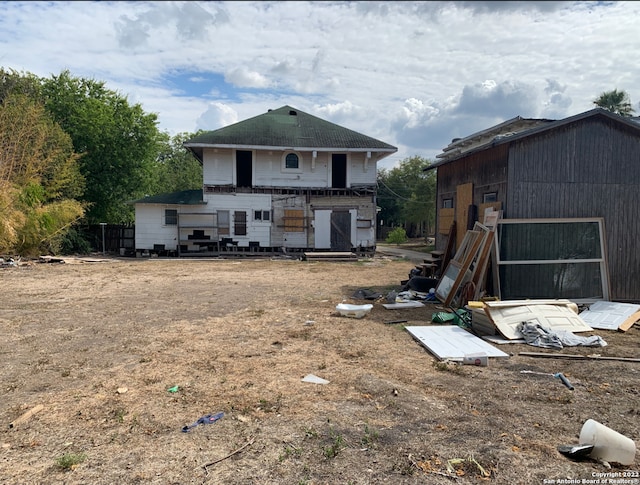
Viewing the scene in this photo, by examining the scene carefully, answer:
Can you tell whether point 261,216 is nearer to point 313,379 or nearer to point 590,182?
point 590,182

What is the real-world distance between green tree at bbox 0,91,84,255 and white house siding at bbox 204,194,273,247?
7079 mm

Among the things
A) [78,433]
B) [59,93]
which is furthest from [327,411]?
[59,93]

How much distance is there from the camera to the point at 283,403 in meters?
4.08

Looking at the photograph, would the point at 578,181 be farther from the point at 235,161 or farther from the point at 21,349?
the point at 235,161

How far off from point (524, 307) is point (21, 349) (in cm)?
763

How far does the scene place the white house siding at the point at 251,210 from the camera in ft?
71.7

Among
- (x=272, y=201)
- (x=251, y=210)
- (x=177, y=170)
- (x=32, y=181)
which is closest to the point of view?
(x=32, y=181)

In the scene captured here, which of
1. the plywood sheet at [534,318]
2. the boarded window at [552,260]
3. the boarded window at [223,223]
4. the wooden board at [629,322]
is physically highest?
the boarded window at [223,223]

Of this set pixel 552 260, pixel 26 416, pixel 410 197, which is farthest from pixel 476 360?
pixel 410 197

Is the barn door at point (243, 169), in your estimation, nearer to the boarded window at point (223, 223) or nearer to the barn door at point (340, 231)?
the boarded window at point (223, 223)

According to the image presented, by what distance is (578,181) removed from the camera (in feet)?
29.0

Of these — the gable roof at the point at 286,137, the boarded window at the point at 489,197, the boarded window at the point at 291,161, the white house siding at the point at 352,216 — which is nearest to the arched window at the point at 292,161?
the boarded window at the point at 291,161

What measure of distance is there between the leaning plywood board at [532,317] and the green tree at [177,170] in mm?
28987

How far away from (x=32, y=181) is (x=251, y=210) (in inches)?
381
